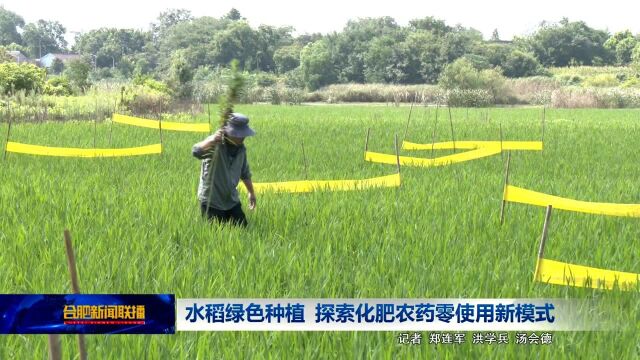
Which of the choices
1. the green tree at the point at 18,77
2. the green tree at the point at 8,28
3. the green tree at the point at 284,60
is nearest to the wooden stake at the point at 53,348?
the green tree at the point at 18,77

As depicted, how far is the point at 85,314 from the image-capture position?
1.36 m

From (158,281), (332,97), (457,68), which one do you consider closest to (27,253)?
(158,281)

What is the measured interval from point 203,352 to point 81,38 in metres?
95.8

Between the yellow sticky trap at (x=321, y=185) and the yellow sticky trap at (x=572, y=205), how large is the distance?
4.69 ft

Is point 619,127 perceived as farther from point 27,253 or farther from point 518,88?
point 518,88

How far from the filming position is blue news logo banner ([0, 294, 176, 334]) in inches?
52.2

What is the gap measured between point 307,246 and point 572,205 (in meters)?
1.74

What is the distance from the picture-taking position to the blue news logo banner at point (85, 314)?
1326 mm

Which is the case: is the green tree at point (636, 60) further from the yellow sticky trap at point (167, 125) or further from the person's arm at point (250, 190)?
the person's arm at point (250, 190)

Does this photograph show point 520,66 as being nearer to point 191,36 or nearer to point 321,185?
point 191,36

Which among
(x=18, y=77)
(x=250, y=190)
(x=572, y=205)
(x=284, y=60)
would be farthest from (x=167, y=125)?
(x=284, y=60)

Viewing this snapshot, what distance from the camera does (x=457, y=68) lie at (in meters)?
34.1

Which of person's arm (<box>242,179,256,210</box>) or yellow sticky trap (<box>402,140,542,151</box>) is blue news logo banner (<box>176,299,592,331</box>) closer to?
person's arm (<box>242,179,256,210</box>)

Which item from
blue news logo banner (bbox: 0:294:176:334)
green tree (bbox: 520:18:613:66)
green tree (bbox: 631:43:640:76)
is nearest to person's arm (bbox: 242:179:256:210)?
blue news logo banner (bbox: 0:294:176:334)
